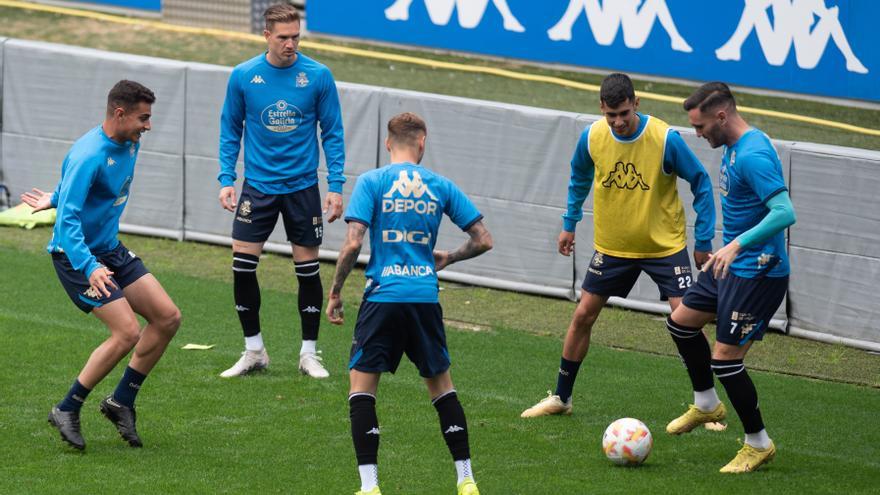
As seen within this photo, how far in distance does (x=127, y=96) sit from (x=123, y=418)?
6.00 ft

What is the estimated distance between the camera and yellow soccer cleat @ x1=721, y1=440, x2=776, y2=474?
7598 millimetres

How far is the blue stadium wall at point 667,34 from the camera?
49.7ft

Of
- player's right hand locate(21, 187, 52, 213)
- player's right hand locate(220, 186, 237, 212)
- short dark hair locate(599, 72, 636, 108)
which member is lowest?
player's right hand locate(220, 186, 237, 212)

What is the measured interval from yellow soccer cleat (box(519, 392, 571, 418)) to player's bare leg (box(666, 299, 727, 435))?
0.67 m

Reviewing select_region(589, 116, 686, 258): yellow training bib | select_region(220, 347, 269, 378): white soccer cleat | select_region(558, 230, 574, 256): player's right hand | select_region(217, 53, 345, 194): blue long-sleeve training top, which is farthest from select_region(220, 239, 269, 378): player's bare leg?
select_region(589, 116, 686, 258): yellow training bib

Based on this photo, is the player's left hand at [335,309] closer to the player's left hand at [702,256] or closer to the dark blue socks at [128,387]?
the dark blue socks at [128,387]

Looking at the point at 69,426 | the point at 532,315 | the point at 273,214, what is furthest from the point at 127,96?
the point at 532,315

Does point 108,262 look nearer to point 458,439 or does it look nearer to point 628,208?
point 458,439

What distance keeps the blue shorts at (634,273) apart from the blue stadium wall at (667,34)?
296 inches

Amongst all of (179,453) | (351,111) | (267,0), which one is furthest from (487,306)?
(267,0)

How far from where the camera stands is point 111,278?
7594 mm

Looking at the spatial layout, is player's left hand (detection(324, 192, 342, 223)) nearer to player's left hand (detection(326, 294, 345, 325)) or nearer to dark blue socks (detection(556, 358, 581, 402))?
dark blue socks (detection(556, 358, 581, 402))

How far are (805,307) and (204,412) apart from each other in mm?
5048

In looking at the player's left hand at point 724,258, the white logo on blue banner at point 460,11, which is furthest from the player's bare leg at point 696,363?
the white logo on blue banner at point 460,11
